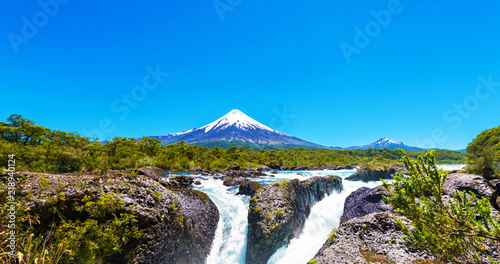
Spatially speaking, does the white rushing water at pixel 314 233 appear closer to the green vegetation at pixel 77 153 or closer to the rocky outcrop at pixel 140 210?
the rocky outcrop at pixel 140 210

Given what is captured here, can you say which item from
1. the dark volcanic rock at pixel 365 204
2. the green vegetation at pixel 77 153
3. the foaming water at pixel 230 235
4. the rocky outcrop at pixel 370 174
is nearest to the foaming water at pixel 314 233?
the dark volcanic rock at pixel 365 204

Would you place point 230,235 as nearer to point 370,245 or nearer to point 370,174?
point 370,245

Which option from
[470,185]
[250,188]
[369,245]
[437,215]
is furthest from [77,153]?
[470,185]

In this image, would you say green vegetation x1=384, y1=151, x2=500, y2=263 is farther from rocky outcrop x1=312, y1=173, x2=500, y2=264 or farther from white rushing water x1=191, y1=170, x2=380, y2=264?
white rushing water x1=191, y1=170, x2=380, y2=264

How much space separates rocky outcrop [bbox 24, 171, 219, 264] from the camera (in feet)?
20.1

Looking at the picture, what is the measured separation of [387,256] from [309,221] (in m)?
7.80

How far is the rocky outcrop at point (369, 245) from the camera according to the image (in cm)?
576

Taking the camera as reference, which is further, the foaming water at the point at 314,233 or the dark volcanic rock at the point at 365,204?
the dark volcanic rock at the point at 365,204

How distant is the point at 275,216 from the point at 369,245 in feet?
16.2

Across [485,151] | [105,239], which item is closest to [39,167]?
[105,239]

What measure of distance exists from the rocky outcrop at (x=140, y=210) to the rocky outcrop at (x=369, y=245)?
6068 mm

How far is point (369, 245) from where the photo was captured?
21.9 feet

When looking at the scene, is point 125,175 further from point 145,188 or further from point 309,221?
point 309,221

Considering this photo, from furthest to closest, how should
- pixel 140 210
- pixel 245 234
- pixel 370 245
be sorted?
pixel 245 234 < pixel 140 210 < pixel 370 245
